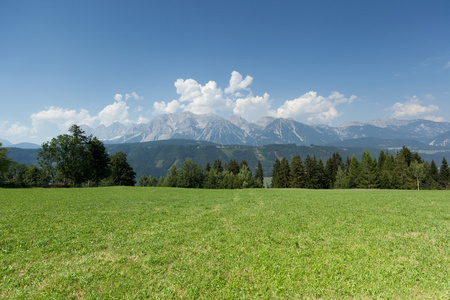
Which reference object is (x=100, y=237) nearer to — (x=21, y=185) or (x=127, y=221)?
(x=127, y=221)

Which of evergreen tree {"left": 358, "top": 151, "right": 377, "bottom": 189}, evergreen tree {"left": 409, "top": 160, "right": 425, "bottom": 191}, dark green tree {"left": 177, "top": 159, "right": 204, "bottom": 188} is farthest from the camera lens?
dark green tree {"left": 177, "top": 159, "right": 204, "bottom": 188}

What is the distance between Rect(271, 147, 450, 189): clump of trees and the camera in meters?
75.8

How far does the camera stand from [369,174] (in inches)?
3088

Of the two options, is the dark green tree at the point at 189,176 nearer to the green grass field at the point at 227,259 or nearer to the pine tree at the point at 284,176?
the pine tree at the point at 284,176

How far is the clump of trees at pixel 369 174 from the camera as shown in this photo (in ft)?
249

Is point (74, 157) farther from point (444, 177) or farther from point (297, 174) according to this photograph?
point (444, 177)

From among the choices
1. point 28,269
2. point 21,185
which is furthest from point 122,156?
point 28,269

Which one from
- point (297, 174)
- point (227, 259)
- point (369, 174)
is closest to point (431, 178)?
point (369, 174)

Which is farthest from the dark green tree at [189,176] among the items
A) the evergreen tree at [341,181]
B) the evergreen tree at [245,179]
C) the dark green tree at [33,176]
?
the dark green tree at [33,176]

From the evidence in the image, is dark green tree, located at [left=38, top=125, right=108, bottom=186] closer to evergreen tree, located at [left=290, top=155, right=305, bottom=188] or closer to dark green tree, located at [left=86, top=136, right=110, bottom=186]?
dark green tree, located at [left=86, top=136, right=110, bottom=186]

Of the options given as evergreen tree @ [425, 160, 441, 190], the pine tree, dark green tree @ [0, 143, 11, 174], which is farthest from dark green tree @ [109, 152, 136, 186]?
evergreen tree @ [425, 160, 441, 190]

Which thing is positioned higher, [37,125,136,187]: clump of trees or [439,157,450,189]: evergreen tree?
[37,125,136,187]: clump of trees

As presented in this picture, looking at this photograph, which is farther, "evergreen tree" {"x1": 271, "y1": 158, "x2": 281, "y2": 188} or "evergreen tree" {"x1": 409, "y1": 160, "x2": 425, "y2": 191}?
"evergreen tree" {"x1": 271, "y1": 158, "x2": 281, "y2": 188}

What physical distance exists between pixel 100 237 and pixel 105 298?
6.97 metres
